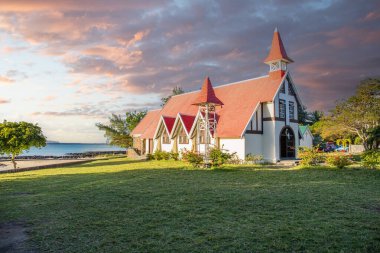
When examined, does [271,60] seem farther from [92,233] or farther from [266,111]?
[92,233]

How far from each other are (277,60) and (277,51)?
1.19 m

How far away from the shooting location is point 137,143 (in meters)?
43.7

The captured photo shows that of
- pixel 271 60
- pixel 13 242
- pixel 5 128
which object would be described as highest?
pixel 271 60

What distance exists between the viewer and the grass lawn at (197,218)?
240 inches

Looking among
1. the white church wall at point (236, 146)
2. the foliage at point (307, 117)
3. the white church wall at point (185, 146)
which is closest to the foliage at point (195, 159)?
the white church wall at point (236, 146)

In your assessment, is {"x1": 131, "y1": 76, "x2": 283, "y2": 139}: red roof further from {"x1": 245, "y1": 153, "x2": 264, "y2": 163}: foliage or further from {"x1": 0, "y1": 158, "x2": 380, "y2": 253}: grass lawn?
{"x1": 0, "y1": 158, "x2": 380, "y2": 253}: grass lawn

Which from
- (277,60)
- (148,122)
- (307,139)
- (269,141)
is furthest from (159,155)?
(307,139)

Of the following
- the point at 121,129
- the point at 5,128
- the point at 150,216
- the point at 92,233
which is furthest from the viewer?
the point at 121,129

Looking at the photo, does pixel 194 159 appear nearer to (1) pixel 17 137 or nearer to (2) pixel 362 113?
(1) pixel 17 137

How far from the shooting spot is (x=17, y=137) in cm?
2542

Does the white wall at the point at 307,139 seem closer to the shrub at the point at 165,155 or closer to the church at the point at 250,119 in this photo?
the church at the point at 250,119

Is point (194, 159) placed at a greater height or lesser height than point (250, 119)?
lesser

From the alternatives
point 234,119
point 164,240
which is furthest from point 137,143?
point 164,240

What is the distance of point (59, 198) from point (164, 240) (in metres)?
6.70
